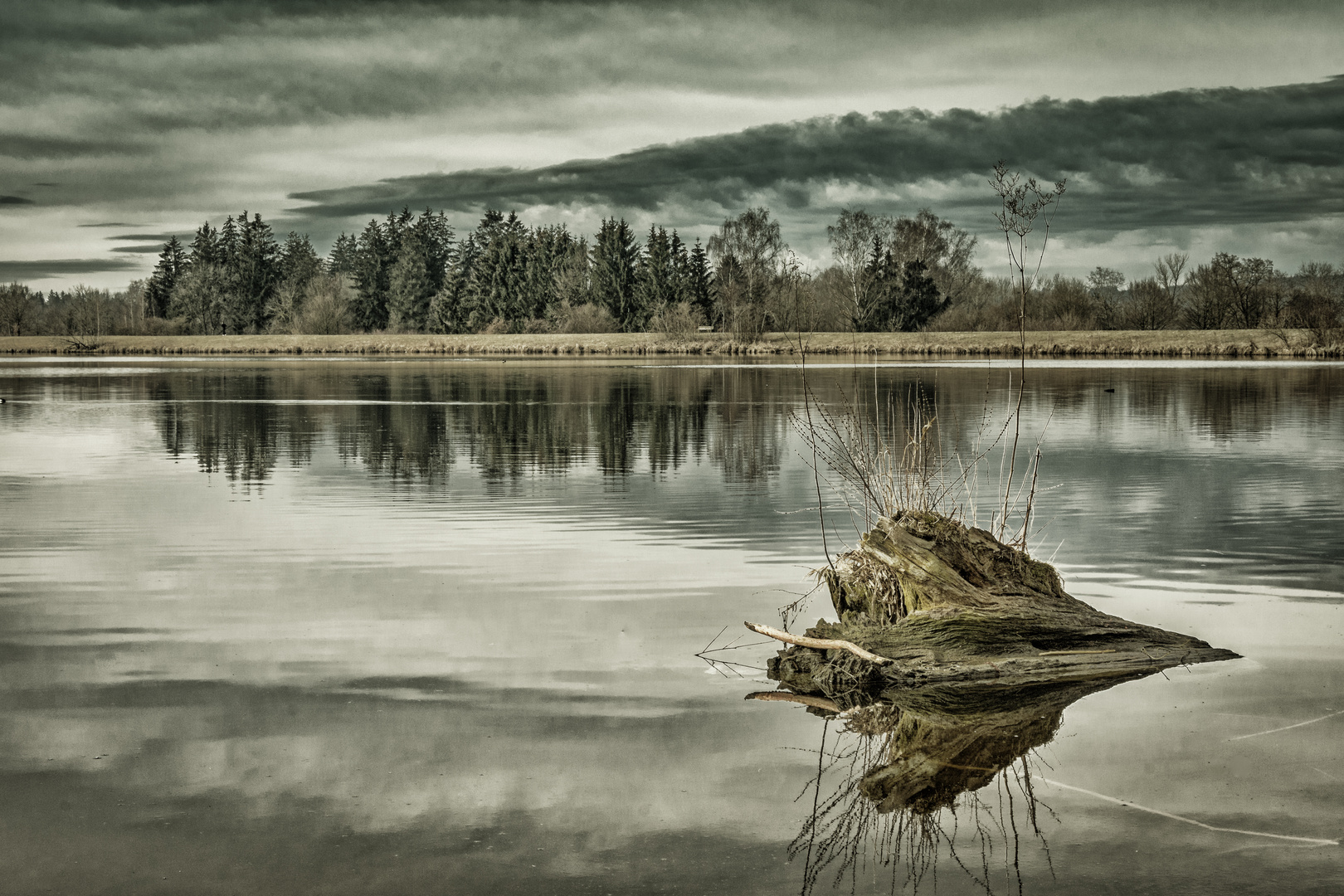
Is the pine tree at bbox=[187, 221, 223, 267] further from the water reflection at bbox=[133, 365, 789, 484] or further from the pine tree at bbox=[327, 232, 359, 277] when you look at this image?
the water reflection at bbox=[133, 365, 789, 484]

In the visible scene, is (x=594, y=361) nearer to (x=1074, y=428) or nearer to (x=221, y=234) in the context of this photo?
(x=1074, y=428)

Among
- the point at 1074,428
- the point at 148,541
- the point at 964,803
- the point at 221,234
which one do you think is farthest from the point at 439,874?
the point at 221,234

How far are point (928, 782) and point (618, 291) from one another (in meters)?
105

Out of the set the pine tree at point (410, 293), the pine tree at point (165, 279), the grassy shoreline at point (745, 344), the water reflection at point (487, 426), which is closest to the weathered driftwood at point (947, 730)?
the water reflection at point (487, 426)

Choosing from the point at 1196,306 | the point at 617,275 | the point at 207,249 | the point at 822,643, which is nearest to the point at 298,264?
the point at 207,249

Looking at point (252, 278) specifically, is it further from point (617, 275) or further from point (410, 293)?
point (617, 275)

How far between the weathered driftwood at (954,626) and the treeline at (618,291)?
5676 cm

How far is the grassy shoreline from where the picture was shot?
7619 centimetres

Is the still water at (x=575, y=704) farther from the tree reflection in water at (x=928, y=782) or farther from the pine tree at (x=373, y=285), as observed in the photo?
the pine tree at (x=373, y=285)

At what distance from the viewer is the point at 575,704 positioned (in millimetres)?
7629

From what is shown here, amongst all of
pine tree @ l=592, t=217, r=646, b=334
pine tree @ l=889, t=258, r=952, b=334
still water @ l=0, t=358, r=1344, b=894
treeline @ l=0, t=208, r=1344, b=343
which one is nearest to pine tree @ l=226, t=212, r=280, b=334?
treeline @ l=0, t=208, r=1344, b=343

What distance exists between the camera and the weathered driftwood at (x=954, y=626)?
832 centimetres

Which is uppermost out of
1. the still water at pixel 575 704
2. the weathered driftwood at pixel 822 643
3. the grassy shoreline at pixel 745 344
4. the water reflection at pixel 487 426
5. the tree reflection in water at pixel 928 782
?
the grassy shoreline at pixel 745 344

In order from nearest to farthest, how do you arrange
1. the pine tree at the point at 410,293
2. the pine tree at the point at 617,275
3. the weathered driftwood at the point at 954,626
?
the weathered driftwood at the point at 954,626
the pine tree at the point at 617,275
the pine tree at the point at 410,293
